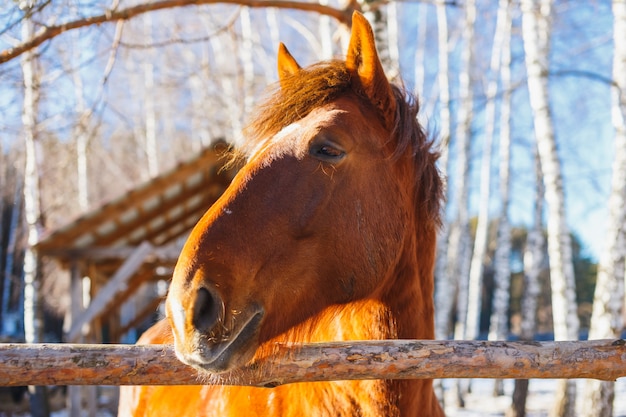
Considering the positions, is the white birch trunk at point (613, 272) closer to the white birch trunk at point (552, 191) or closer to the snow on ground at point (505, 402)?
the white birch trunk at point (552, 191)

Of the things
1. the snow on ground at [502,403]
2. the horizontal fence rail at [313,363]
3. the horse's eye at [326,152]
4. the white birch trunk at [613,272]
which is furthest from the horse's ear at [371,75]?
the snow on ground at [502,403]

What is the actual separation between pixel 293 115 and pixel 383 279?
2.76ft

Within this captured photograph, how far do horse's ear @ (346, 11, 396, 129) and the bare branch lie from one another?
2763 millimetres

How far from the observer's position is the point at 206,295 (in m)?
1.69

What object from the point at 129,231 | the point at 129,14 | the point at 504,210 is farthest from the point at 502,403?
the point at 129,14

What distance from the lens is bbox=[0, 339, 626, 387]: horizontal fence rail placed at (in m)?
1.85

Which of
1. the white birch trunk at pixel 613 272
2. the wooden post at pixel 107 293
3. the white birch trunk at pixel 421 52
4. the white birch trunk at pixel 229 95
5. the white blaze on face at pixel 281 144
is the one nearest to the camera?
the white blaze on face at pixel 281 144

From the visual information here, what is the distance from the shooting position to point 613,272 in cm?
487

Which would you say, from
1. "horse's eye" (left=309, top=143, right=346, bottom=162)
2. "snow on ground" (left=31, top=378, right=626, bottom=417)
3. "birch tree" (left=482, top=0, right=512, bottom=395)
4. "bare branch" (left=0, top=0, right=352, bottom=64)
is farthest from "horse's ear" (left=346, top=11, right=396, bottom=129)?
"birch tree" (left=482, top=0, right=512, bottom=395)

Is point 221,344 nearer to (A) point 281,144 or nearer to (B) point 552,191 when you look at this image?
(A) point 281,144

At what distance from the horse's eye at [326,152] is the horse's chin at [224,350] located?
2.29ft

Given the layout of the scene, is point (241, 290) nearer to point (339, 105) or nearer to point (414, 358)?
point (414, 358)

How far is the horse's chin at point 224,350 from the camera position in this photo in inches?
65.7

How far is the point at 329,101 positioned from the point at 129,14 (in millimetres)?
2982
